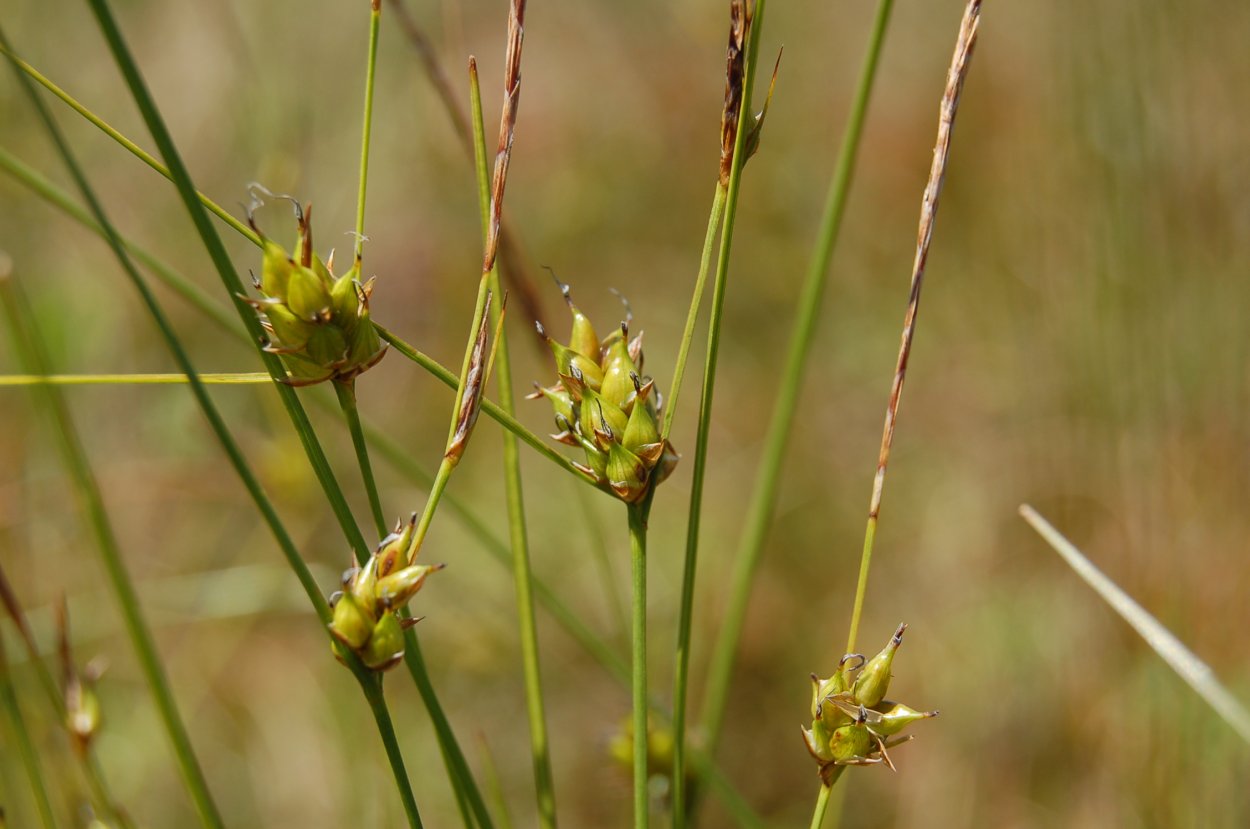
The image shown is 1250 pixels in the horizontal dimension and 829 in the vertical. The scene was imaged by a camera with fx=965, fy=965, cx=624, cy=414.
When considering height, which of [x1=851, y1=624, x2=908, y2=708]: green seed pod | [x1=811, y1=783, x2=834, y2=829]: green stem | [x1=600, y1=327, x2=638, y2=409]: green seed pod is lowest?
[x1=811, y1=783, x2=834, y2=829]: green stem

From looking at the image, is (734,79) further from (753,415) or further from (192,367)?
(753,415)

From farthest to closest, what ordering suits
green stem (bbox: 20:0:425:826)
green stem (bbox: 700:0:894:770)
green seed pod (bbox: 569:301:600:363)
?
green stem (bbox: 700:0:894:770)
green seed pod (bbox: 569:301:600:363)
green stem (bbox: 20:0:425:826)

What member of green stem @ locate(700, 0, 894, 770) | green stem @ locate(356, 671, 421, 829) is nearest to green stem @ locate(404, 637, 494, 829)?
green stem @ locate(356, 671, 421, 829)

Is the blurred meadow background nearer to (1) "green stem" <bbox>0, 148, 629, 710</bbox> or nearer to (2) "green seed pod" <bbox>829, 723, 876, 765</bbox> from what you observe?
(1) "green stem" <bbox>0, 148, 629, 710</bbox>

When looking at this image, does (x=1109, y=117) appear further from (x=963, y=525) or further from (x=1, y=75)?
(x=1, y=75)

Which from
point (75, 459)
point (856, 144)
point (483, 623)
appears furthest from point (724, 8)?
point (75, 459)

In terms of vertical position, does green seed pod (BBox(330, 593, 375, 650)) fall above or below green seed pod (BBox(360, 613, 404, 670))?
above

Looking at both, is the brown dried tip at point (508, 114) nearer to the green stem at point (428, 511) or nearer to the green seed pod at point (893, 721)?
the green stem at point (428, 511)

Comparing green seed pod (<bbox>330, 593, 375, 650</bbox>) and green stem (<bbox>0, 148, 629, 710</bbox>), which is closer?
green seed pod (<bbox>330, 593, 375, 650</bbox>)
